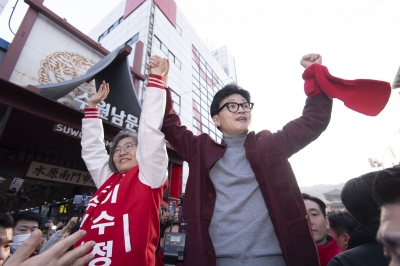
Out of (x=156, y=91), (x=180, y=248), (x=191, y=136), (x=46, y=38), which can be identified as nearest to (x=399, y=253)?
(x=180, y=248)

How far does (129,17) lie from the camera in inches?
560

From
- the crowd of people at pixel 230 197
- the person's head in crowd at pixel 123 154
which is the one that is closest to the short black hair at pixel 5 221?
the crowd of people at pixel 230 197

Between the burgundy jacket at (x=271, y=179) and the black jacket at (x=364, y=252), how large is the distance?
15cm

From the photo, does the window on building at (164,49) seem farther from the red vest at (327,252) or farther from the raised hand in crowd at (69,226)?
the red vest at (327,252)

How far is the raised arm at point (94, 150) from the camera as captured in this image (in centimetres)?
214

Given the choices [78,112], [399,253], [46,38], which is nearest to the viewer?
[399,253]

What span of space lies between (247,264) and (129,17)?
16405mm

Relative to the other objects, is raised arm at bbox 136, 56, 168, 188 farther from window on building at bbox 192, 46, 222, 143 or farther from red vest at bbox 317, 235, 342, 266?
window on building at bbox 192, 46, 222, 143

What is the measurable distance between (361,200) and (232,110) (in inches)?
44.8

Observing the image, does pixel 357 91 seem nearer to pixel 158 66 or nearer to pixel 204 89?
pixel 158 66

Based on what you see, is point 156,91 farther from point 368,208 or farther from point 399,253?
point 368,208

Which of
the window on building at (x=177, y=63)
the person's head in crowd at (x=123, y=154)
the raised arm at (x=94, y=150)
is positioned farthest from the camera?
the window on building at (x=177, y=63)

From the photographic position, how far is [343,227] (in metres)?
2.50

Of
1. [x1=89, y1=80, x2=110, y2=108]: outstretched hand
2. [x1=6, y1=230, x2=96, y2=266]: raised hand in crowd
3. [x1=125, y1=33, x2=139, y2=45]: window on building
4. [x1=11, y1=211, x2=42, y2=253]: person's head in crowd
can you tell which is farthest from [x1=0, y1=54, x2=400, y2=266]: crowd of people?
[x1=125, y1=33, x2=139, y2=45]: window on building
